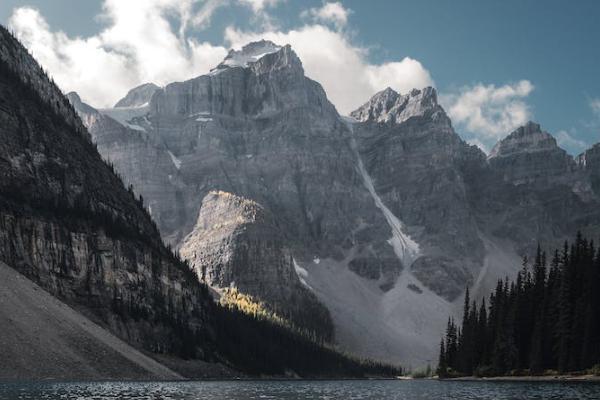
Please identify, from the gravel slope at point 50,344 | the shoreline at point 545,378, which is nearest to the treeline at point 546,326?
the shoreline at point 545,378

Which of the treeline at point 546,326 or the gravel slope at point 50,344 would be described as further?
the treeline at point 546,326

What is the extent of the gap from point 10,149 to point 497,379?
388 ft

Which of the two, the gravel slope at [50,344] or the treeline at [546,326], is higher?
the treeline at [546,326]

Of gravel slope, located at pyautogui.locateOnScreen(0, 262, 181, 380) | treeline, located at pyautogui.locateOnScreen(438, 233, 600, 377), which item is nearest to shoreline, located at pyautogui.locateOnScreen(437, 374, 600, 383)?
treeline, located at pyautogui.locateOnScreen(438, 233, 600, 377)

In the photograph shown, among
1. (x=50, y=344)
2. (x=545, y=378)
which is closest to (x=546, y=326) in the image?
(x=545, y=378)

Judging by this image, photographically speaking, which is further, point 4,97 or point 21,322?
point 4,97

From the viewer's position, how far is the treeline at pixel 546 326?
125875 mm

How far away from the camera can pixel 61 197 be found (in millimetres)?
199875

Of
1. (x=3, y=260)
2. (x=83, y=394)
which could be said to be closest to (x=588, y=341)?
(x=83, y=394)

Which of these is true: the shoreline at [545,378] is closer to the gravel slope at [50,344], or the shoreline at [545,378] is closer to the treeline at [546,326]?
the treeline at [546,326]

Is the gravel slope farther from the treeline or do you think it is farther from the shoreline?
the treeline

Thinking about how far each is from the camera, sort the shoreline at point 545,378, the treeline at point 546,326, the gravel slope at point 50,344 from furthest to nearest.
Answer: the treeline at point 546,326, the gravel slope at point 50,344, the shoreline at point 545,378

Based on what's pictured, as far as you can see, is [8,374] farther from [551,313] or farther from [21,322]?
[551,313]

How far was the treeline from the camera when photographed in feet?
413
